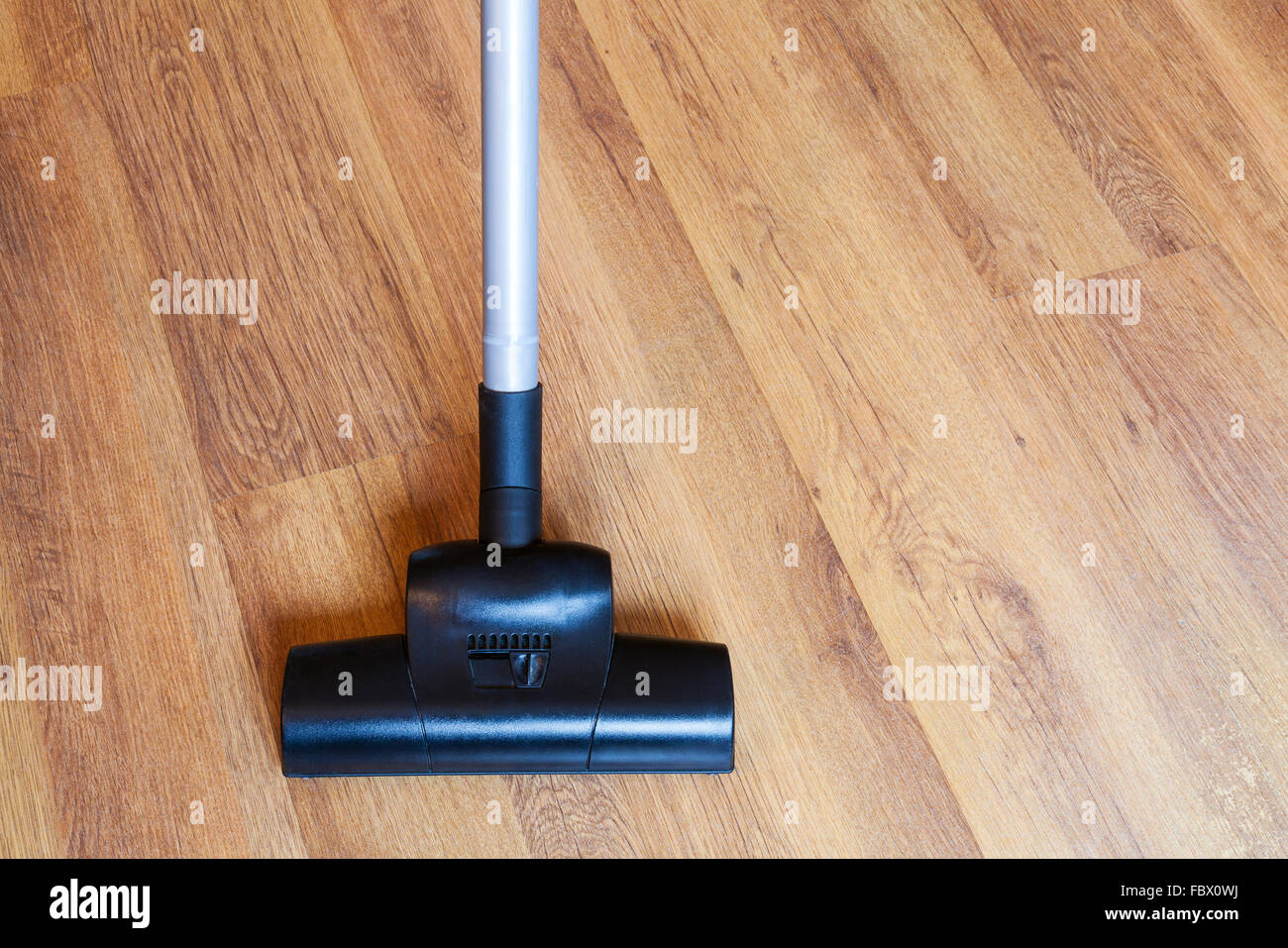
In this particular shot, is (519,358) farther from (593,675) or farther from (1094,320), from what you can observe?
(1094,320)

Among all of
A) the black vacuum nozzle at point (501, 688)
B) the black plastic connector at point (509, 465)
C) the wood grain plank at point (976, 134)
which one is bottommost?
the black vacuum nozzle at point (501, 688)

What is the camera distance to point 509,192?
2.59 ft

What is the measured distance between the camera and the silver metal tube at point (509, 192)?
744 millimetres

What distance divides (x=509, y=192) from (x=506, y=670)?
1.19 feet

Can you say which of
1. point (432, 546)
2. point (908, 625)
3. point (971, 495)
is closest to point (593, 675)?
point (432, 546)

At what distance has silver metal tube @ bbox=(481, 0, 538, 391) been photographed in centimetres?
74

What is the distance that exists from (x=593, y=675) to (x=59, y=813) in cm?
47

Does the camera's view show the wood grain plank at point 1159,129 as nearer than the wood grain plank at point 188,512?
No

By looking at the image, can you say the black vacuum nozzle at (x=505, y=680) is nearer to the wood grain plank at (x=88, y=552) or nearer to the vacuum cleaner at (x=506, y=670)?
the vacuum cleaner at (x=506, y=670)

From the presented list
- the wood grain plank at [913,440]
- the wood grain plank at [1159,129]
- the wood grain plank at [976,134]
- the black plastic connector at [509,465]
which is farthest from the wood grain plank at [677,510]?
the wood grain plank at [1159,129]

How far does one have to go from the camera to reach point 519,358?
836mm

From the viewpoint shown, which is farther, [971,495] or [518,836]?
[971,495]

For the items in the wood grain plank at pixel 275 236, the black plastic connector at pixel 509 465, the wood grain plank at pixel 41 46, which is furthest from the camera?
the wood grain plank at pixel 41 46

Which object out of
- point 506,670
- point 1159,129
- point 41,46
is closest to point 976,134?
point 1159,129
